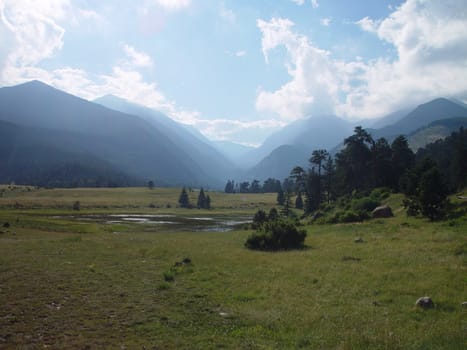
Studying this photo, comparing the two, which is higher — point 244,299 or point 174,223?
point 244,299

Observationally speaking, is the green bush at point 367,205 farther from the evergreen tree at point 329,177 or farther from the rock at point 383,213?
the evergreen tree at point 329,177

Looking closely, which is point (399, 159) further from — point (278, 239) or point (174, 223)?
point (278, 239)

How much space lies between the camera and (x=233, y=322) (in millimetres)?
11875

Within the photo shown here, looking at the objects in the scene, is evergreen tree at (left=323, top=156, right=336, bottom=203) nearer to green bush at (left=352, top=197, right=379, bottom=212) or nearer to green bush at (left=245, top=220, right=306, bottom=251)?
green bush at (left=352, top=197, right=379, bottom=212)

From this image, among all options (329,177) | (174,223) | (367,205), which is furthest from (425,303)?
(329,177)

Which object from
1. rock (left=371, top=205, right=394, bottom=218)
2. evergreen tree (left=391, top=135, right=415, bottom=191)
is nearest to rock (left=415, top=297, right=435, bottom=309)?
rock (left=371, top=205, right=394, bottom=218)

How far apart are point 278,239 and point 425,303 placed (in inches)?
792

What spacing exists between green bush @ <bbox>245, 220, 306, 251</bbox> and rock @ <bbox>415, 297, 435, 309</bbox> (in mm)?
18924

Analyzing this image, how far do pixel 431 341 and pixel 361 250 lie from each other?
1626 cm

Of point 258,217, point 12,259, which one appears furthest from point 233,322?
point 258,217

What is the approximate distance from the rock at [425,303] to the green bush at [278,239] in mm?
18924

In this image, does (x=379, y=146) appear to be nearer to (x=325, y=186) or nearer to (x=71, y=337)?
(x=325, y=186)

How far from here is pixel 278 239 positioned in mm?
32031

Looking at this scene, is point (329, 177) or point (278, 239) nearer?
point (278, 239)
